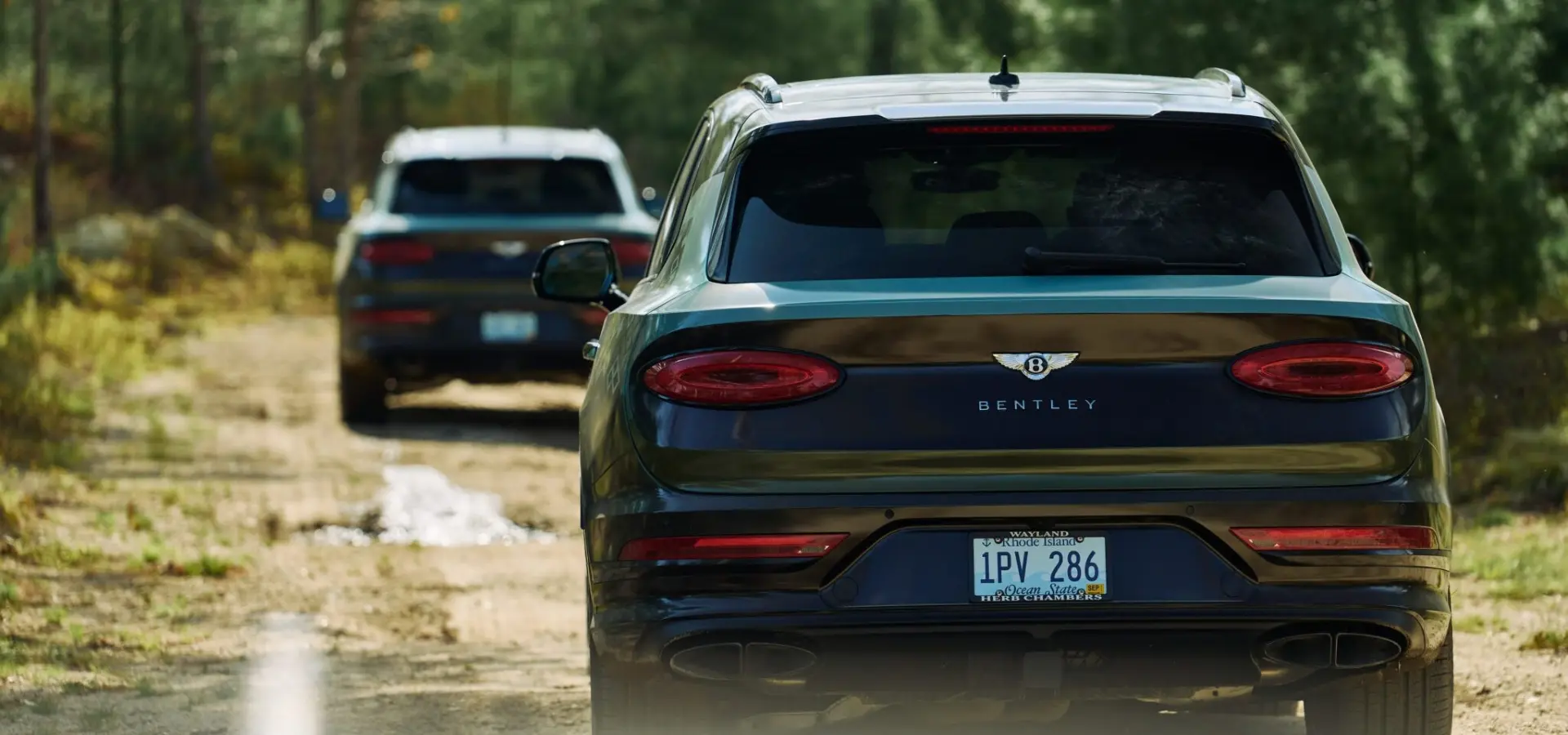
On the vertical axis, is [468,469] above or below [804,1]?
below

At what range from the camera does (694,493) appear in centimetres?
512

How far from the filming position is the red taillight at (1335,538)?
5.03 m

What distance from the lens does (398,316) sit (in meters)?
15.0

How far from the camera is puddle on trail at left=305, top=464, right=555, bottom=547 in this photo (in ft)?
36.5

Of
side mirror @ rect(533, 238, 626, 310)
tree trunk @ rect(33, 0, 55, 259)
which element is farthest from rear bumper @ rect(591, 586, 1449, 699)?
tree trunk @ rect(33, 0, 55, 259)

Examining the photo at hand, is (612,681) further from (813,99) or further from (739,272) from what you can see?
(813,99)

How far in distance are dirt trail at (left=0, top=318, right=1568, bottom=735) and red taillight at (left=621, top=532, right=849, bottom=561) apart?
5.95ft

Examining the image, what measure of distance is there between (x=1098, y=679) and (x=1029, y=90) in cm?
154

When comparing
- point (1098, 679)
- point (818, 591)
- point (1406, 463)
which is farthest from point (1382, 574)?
point (818, 591)

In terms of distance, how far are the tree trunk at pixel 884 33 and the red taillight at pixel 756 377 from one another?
3311 centimetres

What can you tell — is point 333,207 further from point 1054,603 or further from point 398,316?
point 1054,603

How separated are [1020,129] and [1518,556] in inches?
201

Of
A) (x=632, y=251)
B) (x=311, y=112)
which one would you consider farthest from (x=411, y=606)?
(x=311, y=112)

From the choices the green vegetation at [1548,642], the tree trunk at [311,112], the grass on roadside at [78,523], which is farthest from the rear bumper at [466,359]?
the tree trunk at [311,112]
